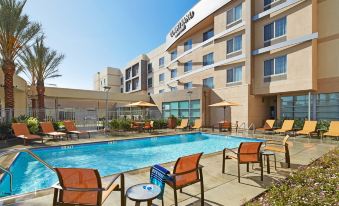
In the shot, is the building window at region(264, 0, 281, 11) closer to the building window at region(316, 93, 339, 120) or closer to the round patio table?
the building window at region(316, 93, 339, 120)

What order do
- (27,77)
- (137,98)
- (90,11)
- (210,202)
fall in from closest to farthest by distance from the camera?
(210,202)
(90,11)
(27,77)
(137,98)

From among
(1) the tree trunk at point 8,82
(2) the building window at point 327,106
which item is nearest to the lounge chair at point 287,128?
(2) the building window at point 327,106

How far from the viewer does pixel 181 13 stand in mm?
31859

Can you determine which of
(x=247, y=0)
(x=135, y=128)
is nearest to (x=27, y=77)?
(x=135, y=128)

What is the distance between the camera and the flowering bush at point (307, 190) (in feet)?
13.1

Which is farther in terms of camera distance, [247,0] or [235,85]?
[235,85]

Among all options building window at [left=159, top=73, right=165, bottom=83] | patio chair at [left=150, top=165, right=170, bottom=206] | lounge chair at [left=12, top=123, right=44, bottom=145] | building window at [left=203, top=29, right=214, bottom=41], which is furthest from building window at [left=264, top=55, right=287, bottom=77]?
building window at [left=159, top=73, right=165, bottom=83]

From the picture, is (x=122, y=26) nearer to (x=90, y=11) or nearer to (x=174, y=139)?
(x=90, y=11)

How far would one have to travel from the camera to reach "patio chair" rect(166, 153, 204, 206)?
12.6 feet

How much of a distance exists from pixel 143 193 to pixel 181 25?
1182 inches

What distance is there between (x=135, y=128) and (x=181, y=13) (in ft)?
68.9

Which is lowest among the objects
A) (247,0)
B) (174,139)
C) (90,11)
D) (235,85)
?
(174,139)

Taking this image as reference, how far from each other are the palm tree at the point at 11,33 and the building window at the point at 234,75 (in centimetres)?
1729

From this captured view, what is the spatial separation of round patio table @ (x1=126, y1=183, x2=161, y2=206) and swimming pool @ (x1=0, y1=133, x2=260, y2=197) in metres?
4.17
